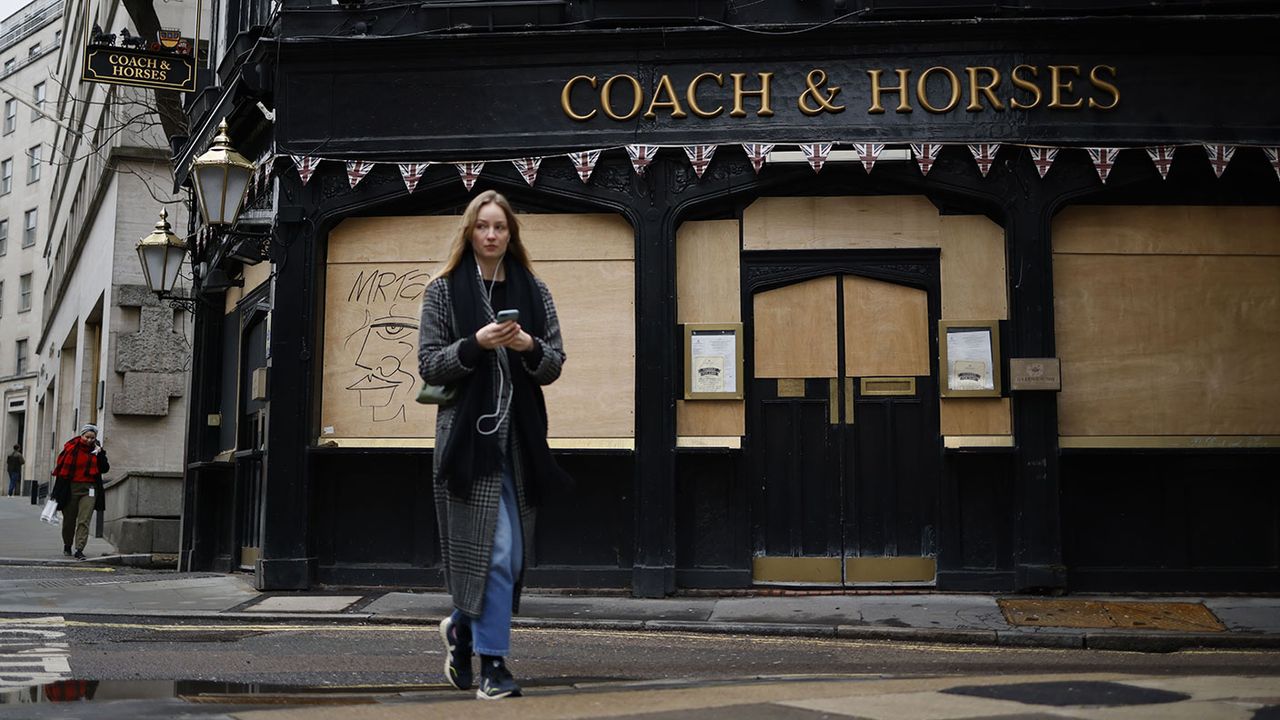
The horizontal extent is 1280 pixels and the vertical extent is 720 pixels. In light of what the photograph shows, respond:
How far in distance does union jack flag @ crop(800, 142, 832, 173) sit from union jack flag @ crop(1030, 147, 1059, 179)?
169 centimetres

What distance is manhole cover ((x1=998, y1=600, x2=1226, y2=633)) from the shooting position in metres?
9.39

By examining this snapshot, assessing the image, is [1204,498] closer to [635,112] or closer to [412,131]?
[635,112]

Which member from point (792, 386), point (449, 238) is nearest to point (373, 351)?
point (449, 238)

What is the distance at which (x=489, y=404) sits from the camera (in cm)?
541

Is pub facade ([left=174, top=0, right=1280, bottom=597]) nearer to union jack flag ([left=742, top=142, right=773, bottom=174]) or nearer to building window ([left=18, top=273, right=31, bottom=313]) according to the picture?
union jack flag ([left=742, top=142, right=773, bottom=174])

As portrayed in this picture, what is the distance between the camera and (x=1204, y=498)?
11234 millimetres

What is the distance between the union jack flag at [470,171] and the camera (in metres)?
11.7

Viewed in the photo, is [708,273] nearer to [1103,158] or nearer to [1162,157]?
[1103,158]

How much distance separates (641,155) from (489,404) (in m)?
6.37

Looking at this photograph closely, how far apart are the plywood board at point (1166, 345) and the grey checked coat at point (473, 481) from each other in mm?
6969

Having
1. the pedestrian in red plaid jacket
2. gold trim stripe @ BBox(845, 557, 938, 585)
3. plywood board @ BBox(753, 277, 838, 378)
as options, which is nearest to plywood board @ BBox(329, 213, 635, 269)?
plywood board @ BBox(753, 277, 838, 378)

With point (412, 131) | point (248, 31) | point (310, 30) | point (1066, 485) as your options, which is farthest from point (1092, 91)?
point (248, 31)

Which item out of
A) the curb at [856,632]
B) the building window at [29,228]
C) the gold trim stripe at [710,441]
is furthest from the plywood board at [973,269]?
the building window at [29,228]

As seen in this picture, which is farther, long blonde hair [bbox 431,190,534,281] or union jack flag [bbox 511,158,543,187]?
union jack flag [bbox 511,158,543,187]
